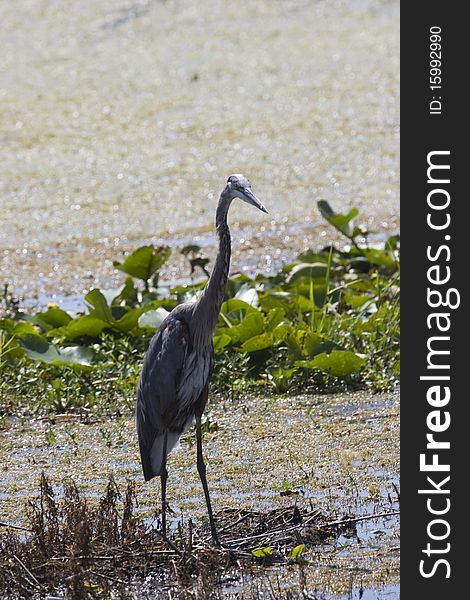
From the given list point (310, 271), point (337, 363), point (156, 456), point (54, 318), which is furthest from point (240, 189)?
point (310, 271)

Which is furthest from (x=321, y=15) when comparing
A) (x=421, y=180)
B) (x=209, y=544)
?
(x=209, y=544)

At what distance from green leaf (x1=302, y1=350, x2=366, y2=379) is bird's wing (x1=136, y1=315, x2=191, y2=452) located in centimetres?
155

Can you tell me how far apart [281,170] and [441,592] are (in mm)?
6690

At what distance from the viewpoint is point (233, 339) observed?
688cm

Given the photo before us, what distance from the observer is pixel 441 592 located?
4457mm

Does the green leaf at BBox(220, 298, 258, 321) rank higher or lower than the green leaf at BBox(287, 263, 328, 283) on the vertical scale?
lower

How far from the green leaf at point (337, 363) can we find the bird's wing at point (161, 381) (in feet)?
5.08

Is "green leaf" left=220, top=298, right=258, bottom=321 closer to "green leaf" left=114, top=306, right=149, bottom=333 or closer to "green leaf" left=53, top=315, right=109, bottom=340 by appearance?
"green leaf" left=114, top=306, right=149, bottom=333

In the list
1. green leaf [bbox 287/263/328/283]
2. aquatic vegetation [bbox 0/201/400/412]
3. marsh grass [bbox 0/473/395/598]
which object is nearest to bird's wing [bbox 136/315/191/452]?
marsh grass [bbox 0/473/395/598]

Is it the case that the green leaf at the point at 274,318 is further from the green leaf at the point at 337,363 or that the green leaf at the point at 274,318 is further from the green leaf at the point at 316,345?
the green leaf at the point at 337,363

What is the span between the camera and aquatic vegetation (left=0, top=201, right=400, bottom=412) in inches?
263

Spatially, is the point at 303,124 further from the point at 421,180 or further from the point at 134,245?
the point at 421,180

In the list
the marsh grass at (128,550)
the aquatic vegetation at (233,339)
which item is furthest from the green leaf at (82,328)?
the marsh grass at (128,550)

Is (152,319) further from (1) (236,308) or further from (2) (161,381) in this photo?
(2) (161,381)
